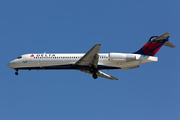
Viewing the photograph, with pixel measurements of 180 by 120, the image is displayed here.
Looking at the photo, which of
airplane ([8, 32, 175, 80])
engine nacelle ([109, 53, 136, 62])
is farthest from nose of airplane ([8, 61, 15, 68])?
engine nacelle ([109, 53, 136, 62])

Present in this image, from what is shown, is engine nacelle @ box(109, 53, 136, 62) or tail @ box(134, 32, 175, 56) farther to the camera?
tail @ box(134, 32, 175, 56)

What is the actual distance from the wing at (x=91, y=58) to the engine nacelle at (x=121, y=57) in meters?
1.69

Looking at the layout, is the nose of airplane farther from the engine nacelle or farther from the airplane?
the engine nacelle

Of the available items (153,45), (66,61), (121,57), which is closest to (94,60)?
(121,57)

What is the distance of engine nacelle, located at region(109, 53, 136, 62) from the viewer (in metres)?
31.9

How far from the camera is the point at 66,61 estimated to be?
110 ft

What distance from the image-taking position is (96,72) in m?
34.1

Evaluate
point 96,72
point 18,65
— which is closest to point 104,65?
point 96,72

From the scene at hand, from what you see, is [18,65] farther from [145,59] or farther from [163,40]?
[163,40]

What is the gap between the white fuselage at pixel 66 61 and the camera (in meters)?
32.2

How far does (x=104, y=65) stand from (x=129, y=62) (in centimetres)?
279

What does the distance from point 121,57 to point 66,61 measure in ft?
20.1

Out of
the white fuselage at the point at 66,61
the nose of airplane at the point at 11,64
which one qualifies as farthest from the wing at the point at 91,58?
the nose of airplane at the point at 11,64

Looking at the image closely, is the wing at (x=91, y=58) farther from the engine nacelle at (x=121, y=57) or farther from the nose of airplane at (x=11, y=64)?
the nose of airplane at (x=11, y=64)
